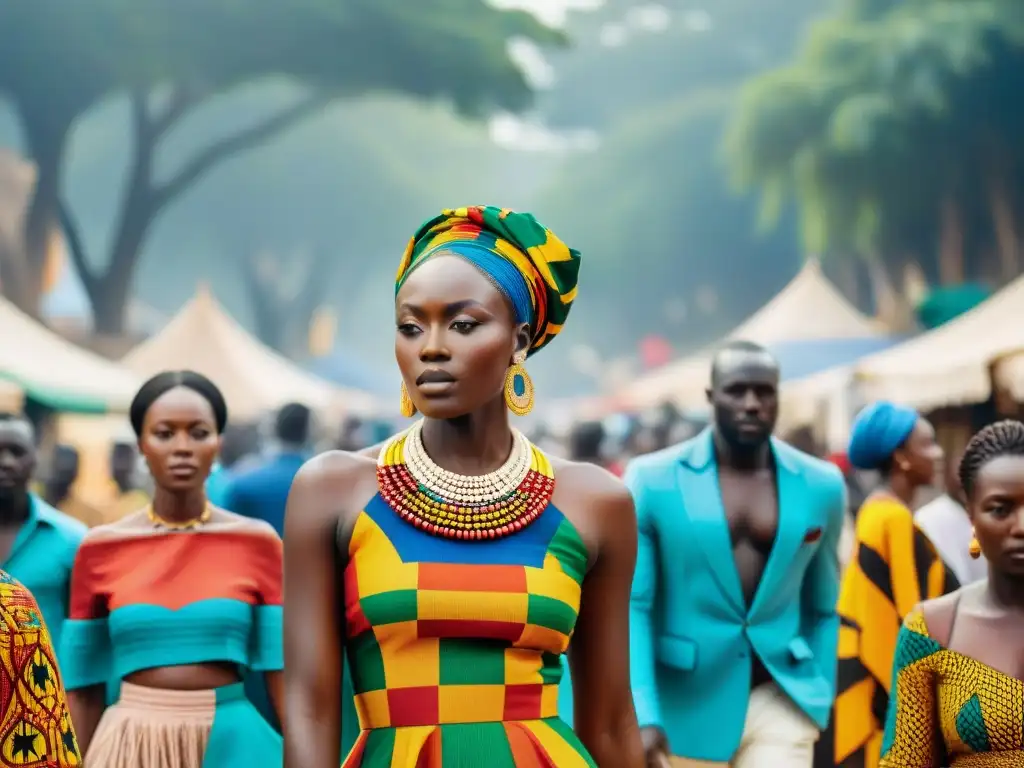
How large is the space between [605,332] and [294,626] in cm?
6175

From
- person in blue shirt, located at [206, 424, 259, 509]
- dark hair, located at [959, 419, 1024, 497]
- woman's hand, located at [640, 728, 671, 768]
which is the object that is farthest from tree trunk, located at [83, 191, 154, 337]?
dark hair, located at [959, 419, 1024, 497]

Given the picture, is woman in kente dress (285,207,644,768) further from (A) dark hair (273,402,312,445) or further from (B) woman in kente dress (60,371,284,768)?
(A) dark hair (273,402,312,445)

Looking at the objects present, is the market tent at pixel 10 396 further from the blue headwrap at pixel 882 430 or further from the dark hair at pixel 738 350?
the dark hair at pixel 738 350

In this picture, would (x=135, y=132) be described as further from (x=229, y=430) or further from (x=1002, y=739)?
(x=1002, y=739)

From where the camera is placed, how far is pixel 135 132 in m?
41.4

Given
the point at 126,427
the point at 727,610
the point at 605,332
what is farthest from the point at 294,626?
the point at 605,332

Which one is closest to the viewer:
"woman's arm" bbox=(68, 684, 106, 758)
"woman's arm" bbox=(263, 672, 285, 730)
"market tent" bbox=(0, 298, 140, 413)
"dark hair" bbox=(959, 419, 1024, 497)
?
"dark hair" bbox=(959, 419, 1024, 497)

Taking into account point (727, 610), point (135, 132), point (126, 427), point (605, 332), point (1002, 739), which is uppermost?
point (605, 332)

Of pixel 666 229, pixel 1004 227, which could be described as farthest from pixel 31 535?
pixel 666 229

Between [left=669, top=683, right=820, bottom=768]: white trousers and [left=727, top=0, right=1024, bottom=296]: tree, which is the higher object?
[left=727, top=0, right=1024, bottom=296]: tree

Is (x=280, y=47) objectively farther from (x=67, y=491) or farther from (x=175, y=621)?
→ (x=175, y=621)

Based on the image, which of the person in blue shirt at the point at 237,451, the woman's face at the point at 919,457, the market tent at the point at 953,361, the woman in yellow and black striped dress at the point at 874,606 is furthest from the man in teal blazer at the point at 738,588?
the market tent at the point at 953,361

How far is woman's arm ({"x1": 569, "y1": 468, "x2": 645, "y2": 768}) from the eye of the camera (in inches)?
133

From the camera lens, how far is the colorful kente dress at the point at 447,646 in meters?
3.12
